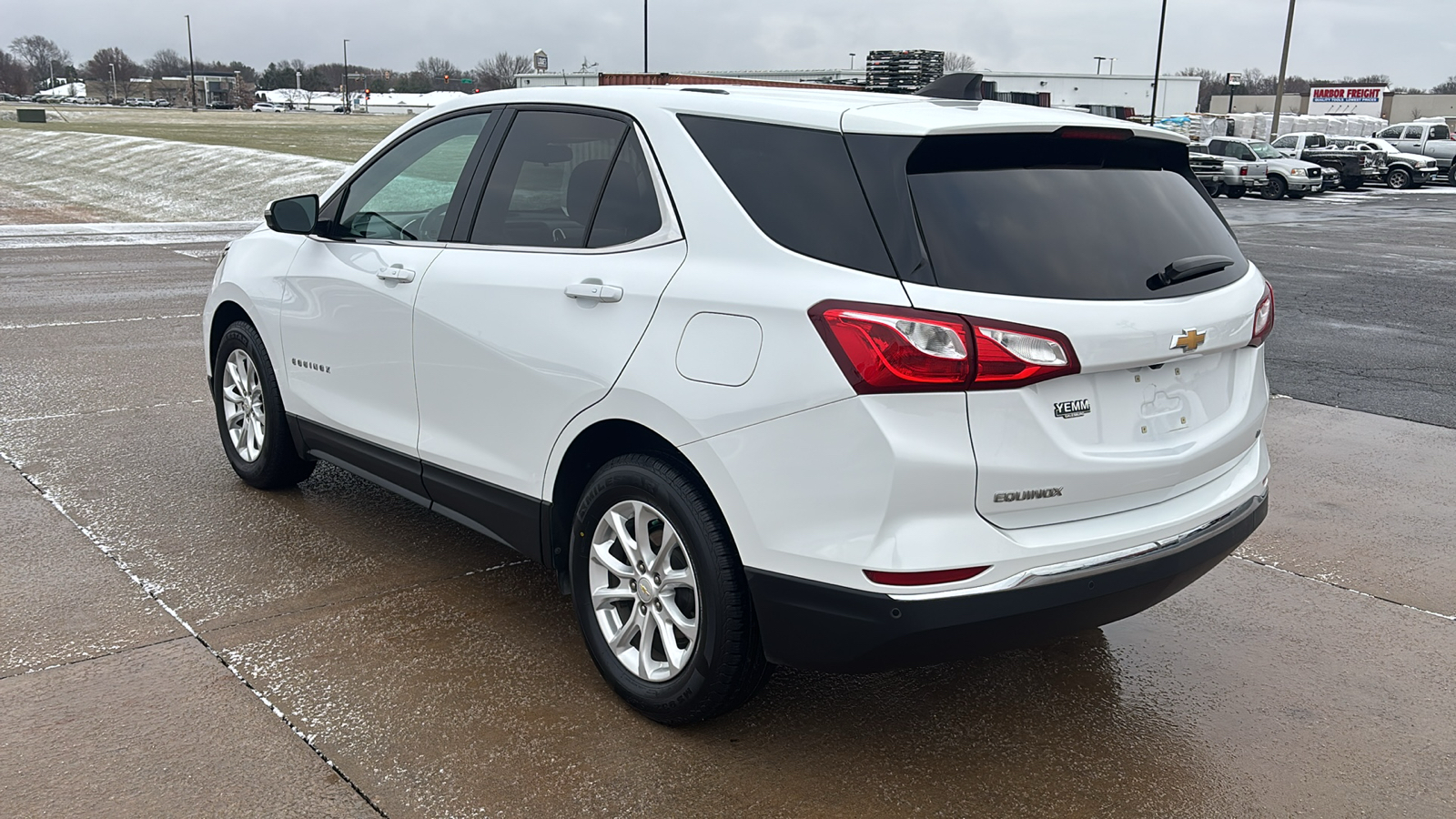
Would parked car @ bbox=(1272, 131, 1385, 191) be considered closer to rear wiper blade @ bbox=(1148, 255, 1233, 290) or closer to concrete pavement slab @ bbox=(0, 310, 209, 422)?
concrete pavement slab @ bbox=(0, 310, 209, 422)

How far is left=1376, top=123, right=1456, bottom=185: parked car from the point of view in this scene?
41.7 metres

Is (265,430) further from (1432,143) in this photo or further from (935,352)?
(1432,143)

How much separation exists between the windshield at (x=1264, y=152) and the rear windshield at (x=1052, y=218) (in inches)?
1413

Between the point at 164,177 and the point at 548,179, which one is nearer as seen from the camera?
the point at 548,179

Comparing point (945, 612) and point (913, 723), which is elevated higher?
point (945, 612)

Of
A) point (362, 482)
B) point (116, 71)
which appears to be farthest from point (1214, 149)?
point (116, 71)

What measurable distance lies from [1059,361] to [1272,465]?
160 inches

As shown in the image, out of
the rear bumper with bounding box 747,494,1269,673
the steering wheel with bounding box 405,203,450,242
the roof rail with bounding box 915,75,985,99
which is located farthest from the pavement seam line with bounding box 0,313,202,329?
the rear bumper with bounding box 747,494,1269,673

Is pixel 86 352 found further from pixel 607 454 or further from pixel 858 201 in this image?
pixel 858 201

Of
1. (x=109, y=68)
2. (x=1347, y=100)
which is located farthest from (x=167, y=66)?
(x=1347, y=100)

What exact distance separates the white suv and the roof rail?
132 mm

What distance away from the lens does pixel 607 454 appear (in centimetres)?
355

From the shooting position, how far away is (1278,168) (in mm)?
34594

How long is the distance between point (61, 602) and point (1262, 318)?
4062 mm
